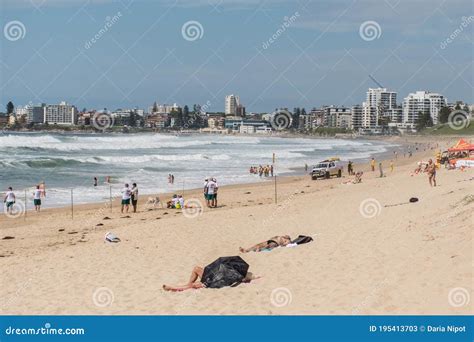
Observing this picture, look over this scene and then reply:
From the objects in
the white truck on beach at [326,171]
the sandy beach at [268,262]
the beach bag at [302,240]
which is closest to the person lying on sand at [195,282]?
the sandy beach at [268,262]

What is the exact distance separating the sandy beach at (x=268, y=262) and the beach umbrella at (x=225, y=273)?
0.23m

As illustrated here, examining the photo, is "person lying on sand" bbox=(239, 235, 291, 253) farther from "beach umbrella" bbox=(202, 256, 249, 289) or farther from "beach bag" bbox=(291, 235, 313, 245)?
"beach umbrella" bbox=(202, 256, 249, 289)

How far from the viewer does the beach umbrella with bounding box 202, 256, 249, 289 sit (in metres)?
10.1

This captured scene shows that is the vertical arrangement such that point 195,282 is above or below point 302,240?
below

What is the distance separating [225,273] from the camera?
1025cm

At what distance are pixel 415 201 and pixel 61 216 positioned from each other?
467 inches

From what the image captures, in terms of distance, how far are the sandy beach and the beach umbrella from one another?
0.75ft

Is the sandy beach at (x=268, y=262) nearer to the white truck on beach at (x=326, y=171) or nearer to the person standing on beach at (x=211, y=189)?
the person standing on beach at (x=211, y=189)

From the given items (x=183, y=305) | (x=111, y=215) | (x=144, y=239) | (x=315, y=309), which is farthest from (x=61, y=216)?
(x=315, y=309)

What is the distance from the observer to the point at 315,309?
856cm

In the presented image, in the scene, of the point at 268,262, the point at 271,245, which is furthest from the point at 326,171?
the point at 268,262

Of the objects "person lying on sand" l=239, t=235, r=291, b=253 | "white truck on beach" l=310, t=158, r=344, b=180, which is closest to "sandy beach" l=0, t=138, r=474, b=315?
"person lying on sand" l=239, t=235, r=291, b=253

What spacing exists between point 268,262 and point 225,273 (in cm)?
158

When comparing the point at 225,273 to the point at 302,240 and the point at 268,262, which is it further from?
the point at 302,240
